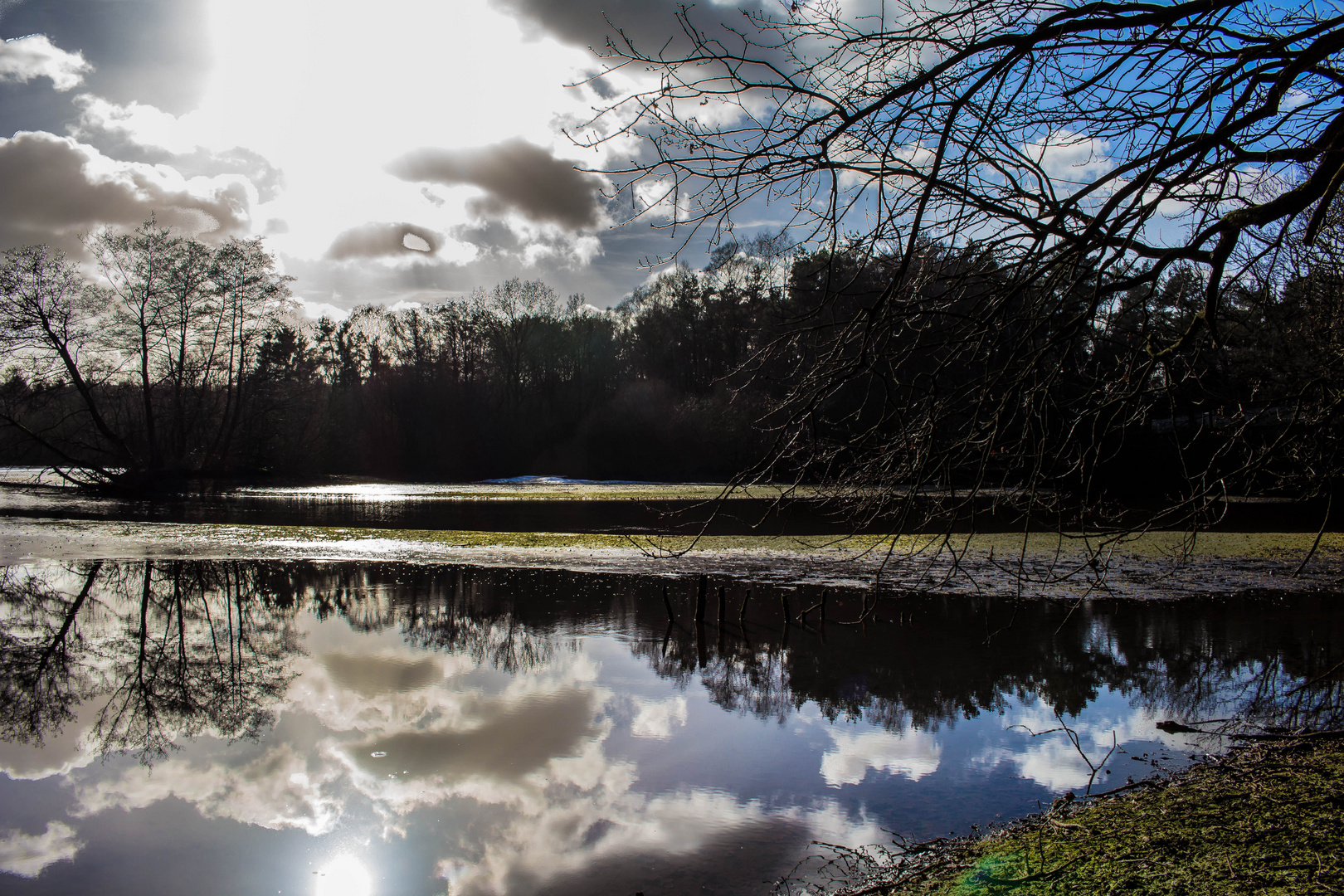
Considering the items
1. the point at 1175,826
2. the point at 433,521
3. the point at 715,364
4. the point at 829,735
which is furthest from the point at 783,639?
the point at 715,364

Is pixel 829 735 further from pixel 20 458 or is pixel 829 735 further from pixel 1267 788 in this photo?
pixel 20 458

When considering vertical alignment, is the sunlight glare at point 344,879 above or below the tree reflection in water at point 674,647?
below

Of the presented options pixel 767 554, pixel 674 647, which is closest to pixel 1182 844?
pixel 674 647

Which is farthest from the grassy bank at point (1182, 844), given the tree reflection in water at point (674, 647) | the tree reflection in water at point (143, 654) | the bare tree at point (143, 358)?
the bare tree at point (143, 358)

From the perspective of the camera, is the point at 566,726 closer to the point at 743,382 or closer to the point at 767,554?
the point at 767,554

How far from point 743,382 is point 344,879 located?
108ft

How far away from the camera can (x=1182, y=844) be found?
4004 millimetres

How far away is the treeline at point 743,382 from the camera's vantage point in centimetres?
352

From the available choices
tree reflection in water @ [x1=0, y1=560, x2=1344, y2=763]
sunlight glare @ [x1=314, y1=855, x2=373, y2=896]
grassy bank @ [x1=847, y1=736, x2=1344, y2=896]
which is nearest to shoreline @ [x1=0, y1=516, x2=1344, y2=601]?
tree reflection in water @ [x1=0, y1=560, x2=1344, y2=763]

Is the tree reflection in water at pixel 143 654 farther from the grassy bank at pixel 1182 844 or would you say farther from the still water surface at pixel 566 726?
the grassy bank at pixel 1182 844

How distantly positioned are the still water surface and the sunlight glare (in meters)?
0.02

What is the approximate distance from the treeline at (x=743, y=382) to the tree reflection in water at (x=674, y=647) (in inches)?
90.2

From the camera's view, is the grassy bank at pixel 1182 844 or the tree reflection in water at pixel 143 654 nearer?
the grassy bank at pixel 1182 844

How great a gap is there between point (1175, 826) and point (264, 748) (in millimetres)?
7666
